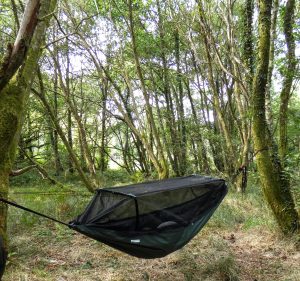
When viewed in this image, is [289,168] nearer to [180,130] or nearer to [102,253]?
[102,253]

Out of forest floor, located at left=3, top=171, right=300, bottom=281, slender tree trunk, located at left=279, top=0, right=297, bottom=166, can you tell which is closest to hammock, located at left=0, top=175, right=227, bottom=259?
forest floor, located at left=3, top=171, right=300, bottom=281

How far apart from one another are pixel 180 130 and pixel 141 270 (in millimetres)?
6838

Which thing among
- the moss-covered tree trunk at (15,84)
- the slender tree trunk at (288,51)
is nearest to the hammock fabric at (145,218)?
the moss-covered tree trunk at (15,84)

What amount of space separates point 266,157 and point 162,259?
154 centimetres

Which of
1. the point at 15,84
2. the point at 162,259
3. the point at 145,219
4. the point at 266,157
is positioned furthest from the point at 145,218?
the point at 266,157

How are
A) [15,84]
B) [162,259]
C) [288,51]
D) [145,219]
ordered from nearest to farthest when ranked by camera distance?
[15,84] → [145,219] → [162,259] → [288,51]

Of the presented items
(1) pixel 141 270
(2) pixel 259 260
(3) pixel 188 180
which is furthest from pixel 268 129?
(1) pixel 141 270

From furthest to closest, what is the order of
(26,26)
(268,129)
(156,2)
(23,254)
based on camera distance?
(156,2)
(268,129)
(23,254)
(26,26)

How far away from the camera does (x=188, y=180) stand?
292 centimetres

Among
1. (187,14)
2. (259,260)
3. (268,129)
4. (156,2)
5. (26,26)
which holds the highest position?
(156,2)

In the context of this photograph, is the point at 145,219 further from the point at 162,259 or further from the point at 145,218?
the point at 162,259

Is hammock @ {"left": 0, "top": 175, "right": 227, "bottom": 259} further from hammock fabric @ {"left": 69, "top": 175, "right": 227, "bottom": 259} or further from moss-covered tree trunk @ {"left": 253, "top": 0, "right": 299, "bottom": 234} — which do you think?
moss-covered tree trunk @ {"left": 253, "top": 0, "right": 299, "bottom": 234}

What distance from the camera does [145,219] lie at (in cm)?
230

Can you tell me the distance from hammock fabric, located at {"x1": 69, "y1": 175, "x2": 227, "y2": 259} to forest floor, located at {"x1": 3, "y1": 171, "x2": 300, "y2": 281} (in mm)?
512
